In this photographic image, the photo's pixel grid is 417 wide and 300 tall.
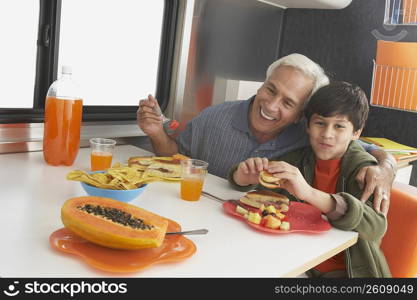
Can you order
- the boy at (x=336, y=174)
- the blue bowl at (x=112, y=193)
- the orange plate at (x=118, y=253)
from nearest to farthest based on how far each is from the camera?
the orange plate at (x=118, y=253) < the blue bowl at (x=112, y=193) < the boy at (x=336, y=174)

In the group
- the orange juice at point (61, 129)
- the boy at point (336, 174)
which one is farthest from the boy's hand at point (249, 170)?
the orange juice at point (61, 129)

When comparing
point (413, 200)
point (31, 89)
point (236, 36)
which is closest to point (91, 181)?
point (31, 89)

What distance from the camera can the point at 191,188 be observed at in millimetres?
1246

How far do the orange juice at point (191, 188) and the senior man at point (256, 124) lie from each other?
483 mm

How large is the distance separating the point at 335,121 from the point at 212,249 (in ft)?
2.36

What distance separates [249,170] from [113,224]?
1.83 feet

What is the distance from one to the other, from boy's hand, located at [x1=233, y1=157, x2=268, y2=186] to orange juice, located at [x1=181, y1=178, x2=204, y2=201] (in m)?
0.16

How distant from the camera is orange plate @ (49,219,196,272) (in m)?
0.81

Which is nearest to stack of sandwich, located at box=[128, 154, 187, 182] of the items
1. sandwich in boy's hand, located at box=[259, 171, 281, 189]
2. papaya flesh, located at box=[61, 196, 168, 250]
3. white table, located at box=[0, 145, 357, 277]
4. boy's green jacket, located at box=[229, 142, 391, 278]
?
white table, located at box=[0, 145, 357, 277]

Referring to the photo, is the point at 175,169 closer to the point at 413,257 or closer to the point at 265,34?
the point at 413,257

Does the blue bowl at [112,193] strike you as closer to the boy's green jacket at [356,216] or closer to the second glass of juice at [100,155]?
the second glass of juice at [100,155]

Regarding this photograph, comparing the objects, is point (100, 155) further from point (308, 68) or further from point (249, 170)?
point (308, 68)

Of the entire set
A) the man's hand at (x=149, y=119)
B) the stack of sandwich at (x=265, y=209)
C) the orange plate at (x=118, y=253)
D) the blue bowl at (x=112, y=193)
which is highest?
the man's hand at (x=149, y=119)

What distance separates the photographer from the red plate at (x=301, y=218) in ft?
3.62
